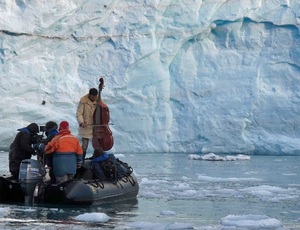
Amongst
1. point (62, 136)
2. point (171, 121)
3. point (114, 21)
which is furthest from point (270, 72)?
point (62, 136)

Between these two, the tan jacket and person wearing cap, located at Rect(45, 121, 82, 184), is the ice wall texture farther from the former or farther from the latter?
person wearing cap, located at Rect(45, 121, 82, 184)

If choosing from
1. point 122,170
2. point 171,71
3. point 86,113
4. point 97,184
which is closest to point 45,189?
point 97,184

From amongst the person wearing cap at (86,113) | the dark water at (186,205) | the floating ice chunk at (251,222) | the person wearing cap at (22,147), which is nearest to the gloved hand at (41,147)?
the person wearing cap at (22,147)

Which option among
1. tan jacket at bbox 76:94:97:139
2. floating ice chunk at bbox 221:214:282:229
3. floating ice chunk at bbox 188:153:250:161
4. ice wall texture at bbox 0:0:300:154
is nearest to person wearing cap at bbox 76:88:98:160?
tan jacket at bbox 76:94:97:139

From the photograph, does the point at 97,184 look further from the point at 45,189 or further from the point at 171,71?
the point at 171,71

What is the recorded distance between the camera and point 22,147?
329 inches

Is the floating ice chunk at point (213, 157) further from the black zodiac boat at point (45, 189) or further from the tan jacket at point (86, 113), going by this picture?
the black zodiac boat at point (45, 189)

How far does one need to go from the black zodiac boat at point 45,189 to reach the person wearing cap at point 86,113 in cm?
Result: 96

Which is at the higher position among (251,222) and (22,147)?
(22,147)

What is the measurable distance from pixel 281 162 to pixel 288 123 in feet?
8.81

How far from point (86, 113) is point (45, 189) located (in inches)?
57.6

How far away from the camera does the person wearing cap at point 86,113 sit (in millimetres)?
9234

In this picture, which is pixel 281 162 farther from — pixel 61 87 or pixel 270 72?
pixel 61 87

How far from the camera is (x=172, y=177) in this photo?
12445 millimetres
